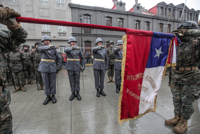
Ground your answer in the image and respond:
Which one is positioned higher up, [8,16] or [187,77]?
[8,16]

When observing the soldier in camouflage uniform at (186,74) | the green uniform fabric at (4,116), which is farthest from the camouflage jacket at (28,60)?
the soldier in camouflage uniform at (186,74)

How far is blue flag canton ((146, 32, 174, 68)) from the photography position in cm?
156

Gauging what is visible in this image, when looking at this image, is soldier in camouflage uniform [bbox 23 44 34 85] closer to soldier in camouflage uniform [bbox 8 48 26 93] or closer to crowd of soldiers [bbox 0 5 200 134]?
soldier in camouflage uniform [bbox 8 48 26 93]

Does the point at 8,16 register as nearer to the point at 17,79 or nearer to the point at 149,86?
the point at 149,86

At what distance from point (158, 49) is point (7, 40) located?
2.45 m

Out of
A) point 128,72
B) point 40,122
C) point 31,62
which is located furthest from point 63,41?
point 128,72

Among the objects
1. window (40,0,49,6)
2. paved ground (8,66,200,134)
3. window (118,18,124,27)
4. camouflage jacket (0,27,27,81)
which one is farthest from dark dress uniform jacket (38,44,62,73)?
window (118,18,124,27)

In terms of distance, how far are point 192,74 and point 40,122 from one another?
11.5 ft

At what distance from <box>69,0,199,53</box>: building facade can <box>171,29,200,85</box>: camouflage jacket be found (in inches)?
537

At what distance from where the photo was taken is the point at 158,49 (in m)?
1.62

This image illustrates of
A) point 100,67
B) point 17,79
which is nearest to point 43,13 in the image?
point 17,79

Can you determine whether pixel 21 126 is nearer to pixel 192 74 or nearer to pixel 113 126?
pixel 113 126

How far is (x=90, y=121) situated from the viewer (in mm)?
2264

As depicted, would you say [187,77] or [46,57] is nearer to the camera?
[187,77]
